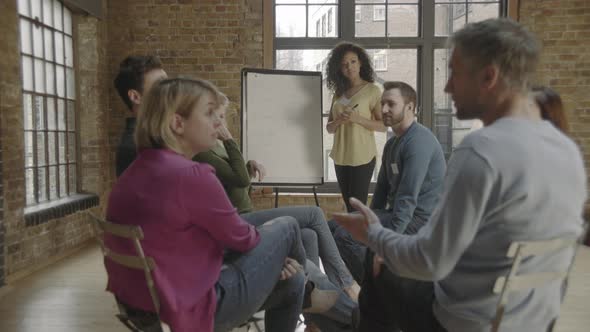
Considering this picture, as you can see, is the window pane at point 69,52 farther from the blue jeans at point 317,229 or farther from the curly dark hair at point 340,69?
the blue jeans at point 317,229

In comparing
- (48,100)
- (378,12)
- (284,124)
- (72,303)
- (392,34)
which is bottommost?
(72,303)

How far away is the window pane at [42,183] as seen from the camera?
4383 mm

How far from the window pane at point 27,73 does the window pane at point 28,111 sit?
0.07m

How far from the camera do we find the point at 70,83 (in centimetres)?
509

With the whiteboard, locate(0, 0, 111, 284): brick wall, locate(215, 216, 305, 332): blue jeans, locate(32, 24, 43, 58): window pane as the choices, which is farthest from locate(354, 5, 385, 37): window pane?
locate(215, 216, 305, 332): blue jeans

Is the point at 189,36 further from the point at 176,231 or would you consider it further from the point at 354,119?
the point at 176,231

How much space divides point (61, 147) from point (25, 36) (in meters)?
1.14

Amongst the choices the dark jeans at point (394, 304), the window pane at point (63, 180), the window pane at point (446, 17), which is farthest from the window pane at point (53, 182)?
the window pane at point (446, 17)

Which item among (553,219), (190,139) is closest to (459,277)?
(553,219)

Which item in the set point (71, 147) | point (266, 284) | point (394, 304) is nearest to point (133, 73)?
point (266, 284)

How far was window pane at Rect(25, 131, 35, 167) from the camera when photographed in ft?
13.7

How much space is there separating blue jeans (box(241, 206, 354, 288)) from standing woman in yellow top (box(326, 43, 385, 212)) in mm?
1328

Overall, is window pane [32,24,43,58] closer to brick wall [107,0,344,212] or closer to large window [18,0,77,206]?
large window [18,0,77,206]

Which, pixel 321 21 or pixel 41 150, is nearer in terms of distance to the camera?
pixel 41 150
